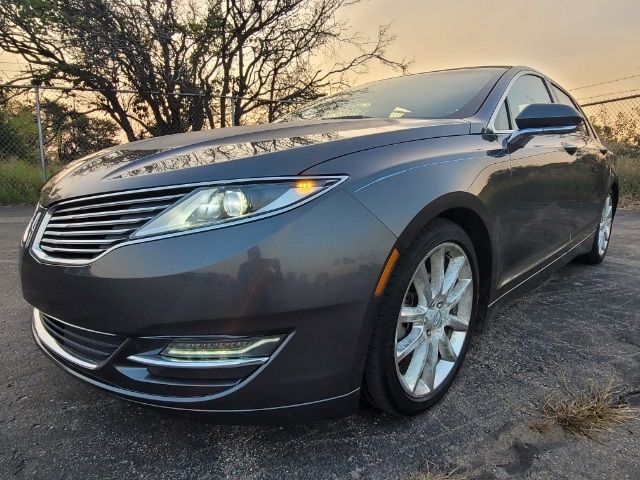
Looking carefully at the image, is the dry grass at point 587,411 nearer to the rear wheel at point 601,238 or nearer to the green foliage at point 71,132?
the rear wheel at point 601,238

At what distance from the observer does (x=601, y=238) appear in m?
4.29

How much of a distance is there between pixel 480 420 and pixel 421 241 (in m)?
0.77

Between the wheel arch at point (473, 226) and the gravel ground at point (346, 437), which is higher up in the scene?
the wheel arch at point (473, 226)

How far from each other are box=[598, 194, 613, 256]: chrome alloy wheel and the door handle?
118 centimetres

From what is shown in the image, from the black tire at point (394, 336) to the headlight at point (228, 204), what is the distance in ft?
1.41

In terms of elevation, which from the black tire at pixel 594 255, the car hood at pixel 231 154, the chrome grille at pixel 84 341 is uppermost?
the car hood at pixel 231 154

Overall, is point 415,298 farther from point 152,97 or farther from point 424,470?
point 152,97

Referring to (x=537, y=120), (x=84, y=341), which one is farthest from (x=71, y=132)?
(x=537, y=120)

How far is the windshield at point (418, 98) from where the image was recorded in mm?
2553

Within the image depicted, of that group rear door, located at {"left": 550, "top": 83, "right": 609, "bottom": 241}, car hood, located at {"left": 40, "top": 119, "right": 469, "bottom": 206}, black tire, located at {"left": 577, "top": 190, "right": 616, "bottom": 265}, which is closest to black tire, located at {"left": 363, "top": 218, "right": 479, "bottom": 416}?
car hood, located at {"left": 40, "top": 119, "right": 469, "bottom": 206}

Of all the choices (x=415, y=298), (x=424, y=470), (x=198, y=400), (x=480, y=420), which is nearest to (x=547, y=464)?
(x=480, y=420)

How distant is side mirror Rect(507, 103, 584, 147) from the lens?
8.08 feet

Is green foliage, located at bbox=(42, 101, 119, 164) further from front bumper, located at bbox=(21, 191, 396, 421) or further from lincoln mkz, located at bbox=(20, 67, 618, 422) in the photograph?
front bumper, located at bbox=(21, 191, 396, 421)

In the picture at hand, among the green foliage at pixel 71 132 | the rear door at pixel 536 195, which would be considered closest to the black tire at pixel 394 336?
the rear door at pixel 536 195
